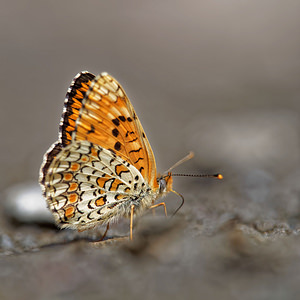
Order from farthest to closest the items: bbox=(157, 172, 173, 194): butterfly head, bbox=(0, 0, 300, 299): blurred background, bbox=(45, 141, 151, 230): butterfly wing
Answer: bbox=(0, 0, 300, 299): blurred background → bbox=(157, 172, 173, 194): butterfly head → bbox=(45, 141, 151, 230): butterfly wing

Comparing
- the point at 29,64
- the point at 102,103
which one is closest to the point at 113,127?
the point at 102,103

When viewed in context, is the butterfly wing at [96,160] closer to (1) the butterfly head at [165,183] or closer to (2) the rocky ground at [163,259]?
(1) the butterfly head at [165,183]

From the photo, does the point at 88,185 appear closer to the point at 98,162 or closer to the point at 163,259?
the point at 98,162

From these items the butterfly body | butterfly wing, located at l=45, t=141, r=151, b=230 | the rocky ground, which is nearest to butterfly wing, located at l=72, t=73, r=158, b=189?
the butterfly body

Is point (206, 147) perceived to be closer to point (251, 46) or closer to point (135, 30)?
point (251, 46)

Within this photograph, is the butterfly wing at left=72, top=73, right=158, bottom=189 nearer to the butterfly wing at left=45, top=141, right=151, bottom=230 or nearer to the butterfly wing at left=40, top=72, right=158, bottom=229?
the butterfly wing at left=40, top=72, right=158, bottom=229

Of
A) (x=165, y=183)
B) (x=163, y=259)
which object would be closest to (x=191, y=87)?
(x=165, y=183)
